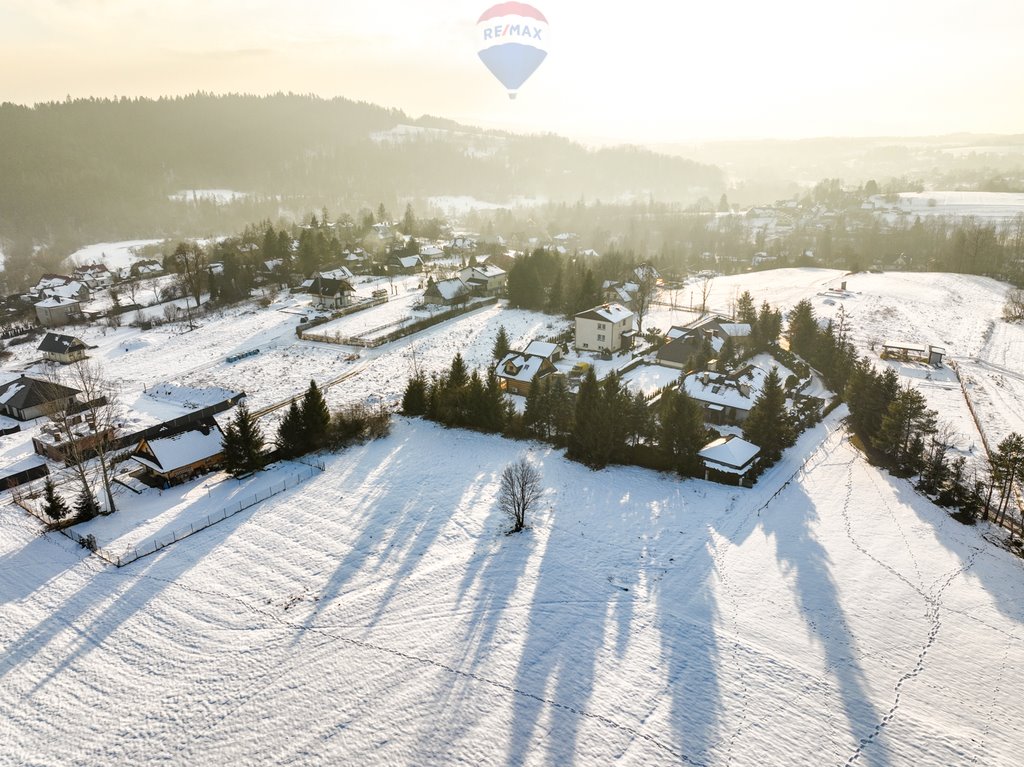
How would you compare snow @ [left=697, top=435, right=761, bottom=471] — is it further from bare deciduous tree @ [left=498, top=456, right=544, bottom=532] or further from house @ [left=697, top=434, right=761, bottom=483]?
bare deciduous tree @ [left=498, top=456, right=544, bottom=532]

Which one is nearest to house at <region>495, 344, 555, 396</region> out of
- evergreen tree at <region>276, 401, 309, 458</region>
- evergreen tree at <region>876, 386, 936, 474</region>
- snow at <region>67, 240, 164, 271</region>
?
evergreen tree at <region>276, 401, 309, 458</region>

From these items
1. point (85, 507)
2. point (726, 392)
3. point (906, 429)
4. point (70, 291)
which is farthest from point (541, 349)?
point (70, 291)

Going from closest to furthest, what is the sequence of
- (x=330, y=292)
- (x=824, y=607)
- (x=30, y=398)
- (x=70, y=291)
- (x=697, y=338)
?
(x=824, y=607) < (x=30, y=398) < (x=697, y=338) < (x=330, y=292) < (x=70, y=291)

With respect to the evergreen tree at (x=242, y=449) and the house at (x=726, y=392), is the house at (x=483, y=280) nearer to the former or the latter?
the house at (x=726, y=392)

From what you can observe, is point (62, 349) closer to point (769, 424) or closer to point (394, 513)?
point (394, 513)

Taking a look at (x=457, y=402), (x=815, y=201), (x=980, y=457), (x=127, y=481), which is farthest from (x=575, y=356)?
(x=815, y=201)

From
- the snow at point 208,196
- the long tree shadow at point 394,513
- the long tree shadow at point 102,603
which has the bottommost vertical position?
the long tree shadow at point 102,603

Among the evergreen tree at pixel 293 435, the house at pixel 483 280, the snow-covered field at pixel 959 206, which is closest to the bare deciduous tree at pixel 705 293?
the house at pixel 483 280
